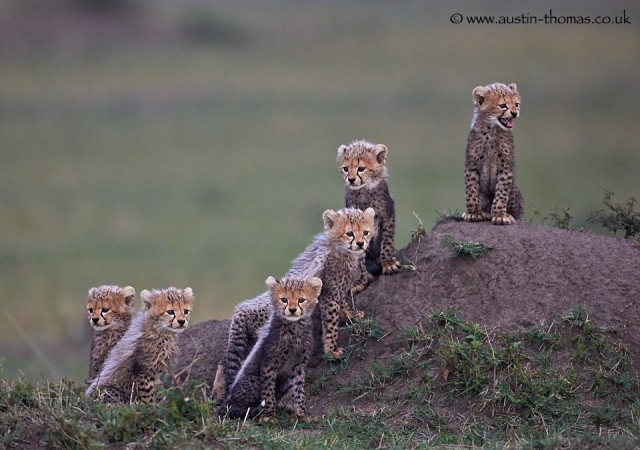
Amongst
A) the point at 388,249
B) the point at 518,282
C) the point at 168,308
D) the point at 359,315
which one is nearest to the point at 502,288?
the point at 518,282

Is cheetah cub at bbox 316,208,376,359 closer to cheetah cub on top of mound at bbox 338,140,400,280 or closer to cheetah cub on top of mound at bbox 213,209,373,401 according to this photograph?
cheetah cub on top of mound at bbox 213,209,373,401

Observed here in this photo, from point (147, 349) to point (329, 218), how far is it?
4.62 feet

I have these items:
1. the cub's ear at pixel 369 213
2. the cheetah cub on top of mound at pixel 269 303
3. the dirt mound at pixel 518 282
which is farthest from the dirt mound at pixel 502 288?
the cub's ear at pixel 369 213

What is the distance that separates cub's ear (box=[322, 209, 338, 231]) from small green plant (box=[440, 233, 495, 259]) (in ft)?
2.34

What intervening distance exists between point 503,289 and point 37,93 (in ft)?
80.4

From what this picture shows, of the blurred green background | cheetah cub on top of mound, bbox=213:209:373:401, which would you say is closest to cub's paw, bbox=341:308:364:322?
cheetah cub on top of mound, bbox=213:209:373:401

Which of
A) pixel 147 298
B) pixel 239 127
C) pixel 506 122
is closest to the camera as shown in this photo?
pixel 147 298

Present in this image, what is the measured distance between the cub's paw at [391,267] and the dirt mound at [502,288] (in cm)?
4

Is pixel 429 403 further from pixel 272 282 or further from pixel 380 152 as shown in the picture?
pixel 380 152

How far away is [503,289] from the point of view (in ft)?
27.9

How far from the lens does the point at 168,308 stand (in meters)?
8.11

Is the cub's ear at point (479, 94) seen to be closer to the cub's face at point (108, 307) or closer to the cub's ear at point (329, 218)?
the cub's ear at point (329, 218)

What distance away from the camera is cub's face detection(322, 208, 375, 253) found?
27.7ft

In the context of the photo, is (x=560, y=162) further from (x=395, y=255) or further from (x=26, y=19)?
(x=395, y=255)
